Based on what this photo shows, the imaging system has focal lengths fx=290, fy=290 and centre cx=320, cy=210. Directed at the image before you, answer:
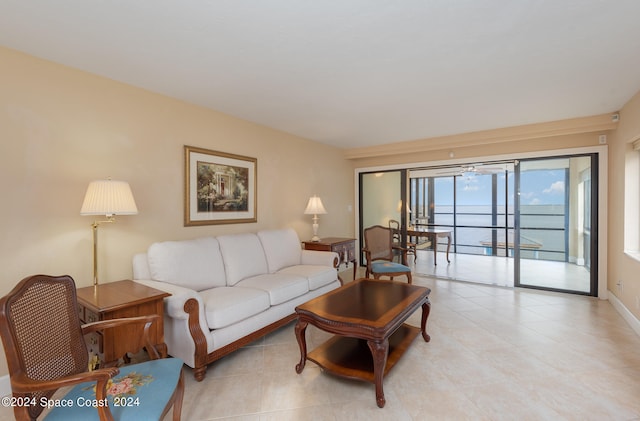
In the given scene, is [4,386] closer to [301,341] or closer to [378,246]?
[301,341]

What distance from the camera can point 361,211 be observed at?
5957 mm

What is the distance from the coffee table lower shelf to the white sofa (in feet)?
2.00

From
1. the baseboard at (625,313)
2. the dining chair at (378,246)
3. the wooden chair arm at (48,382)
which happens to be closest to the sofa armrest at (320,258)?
the dining chair at (378,246)

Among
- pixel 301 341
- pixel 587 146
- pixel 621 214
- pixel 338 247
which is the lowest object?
pixel 301 341

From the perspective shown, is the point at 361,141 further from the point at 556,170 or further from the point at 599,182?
the point at 599,182

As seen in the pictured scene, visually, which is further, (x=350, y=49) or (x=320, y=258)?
(x=320, y=258)

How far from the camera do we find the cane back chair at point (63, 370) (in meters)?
1.16

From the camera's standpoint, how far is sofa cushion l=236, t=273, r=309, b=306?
9.11 feet

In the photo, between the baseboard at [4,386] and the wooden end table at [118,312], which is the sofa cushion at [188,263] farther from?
the baseboard at [4,386]

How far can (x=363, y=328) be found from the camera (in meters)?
1.95

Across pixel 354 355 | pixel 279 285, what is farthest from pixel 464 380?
pixel 279 285

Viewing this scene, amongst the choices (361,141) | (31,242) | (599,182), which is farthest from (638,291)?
(31,242)

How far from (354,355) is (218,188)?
7.58ft

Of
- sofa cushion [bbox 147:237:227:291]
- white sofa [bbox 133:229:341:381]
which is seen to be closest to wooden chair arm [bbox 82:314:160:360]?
white sofa [bbox 133:229:341:381]
